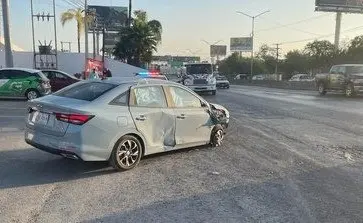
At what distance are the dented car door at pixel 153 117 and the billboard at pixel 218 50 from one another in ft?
448

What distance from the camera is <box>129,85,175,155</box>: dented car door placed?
8.80 meters

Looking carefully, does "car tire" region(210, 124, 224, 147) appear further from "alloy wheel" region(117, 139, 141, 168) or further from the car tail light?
the car tail light

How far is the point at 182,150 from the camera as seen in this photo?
10.4 m

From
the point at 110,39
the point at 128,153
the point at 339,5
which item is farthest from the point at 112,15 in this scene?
the point at 128,153

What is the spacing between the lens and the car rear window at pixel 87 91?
8578 mm

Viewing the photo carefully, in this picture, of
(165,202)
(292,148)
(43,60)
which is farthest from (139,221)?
(43,60)

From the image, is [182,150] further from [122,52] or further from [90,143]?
[122,52]

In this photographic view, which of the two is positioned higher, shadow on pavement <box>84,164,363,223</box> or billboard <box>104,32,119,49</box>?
billboard <box>104,32,119,49</box>

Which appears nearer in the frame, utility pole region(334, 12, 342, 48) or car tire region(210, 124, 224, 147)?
car tire region(210, 124, 224, 147)

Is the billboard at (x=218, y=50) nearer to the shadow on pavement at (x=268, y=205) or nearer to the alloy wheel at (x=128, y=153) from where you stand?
the alloy wheel at (x=128, y=153)

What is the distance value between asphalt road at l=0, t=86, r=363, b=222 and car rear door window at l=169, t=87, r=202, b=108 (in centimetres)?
95

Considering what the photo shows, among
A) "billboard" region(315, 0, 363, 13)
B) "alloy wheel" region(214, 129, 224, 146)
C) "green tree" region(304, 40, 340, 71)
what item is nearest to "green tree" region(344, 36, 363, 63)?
"green tree" region(304, 40, 340, 71)

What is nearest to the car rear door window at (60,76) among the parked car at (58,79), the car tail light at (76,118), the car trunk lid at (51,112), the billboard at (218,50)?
the parked car at (58,79)

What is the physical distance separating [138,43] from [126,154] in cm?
4948
